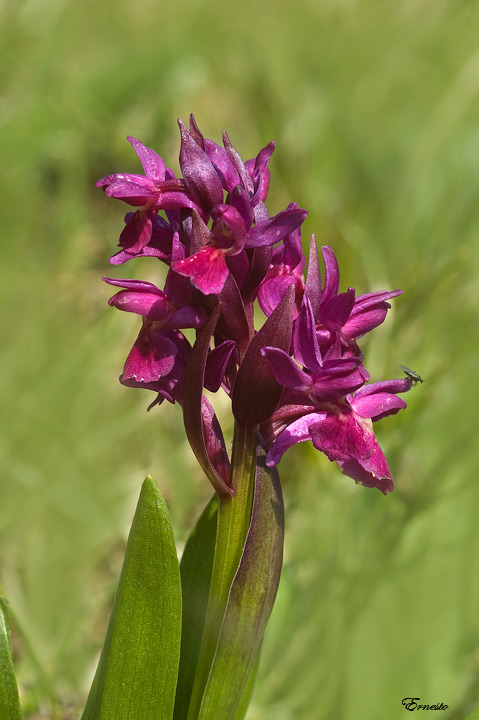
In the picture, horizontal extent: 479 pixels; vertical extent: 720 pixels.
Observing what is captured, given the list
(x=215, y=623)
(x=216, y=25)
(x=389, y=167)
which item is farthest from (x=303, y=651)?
(x=216, y=25)

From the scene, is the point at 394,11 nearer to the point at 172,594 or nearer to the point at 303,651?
the point at 303,651

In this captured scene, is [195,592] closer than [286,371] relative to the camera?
No

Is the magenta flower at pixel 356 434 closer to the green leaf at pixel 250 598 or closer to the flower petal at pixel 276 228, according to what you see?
the green leaf at pixel 250 598

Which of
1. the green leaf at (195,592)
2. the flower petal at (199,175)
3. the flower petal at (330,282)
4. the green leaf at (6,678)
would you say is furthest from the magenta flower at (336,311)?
the green leaf at (6,678)

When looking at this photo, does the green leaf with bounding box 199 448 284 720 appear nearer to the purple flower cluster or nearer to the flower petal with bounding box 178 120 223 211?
the purple flower cluster

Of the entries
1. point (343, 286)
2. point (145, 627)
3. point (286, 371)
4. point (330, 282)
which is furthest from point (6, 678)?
point (343, 286)

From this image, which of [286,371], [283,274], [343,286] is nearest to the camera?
[286,371]

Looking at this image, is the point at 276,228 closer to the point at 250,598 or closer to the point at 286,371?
the point at 286,371
